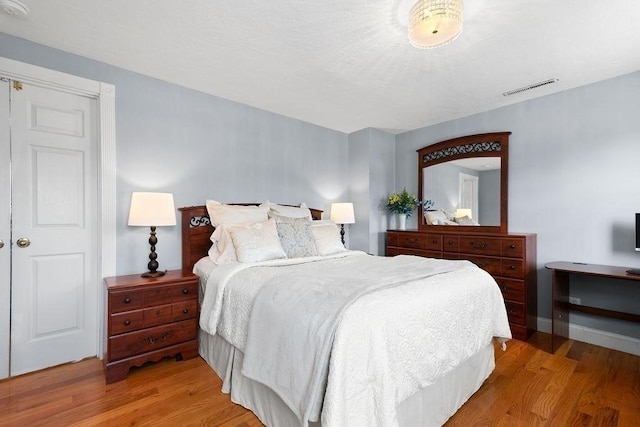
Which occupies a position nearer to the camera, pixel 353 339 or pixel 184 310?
pixel 353 339

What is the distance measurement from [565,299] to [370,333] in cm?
274

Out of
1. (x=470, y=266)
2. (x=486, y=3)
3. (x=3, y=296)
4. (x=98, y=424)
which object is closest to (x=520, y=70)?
(x=486, y=3)

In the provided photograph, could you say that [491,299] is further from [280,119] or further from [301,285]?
[280,119]

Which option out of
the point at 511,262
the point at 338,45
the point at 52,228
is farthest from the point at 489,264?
the point at 52,228

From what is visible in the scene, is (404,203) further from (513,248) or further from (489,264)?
(513,248)

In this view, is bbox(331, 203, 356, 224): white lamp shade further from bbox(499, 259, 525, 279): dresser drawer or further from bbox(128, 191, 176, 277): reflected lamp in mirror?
bbox(128, 191, 176, 277): reflected lamp in mirror

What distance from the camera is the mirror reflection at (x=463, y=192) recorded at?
11.7 ft

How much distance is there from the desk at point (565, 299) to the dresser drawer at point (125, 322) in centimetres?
345

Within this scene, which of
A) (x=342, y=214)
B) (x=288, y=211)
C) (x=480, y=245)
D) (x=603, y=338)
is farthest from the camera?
(x=342, y=214)

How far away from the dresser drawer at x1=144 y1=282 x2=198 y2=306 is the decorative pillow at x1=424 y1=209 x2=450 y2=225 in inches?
119

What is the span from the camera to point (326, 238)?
125 inches

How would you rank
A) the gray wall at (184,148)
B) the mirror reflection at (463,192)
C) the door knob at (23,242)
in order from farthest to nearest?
1. the mirror reflection at (463,192)
2. the gray wall at (184,148)
3. the door knob at (23,242)

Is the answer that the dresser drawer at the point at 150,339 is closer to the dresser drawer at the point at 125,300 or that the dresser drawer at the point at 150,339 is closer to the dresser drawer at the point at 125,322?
the dresser drawer at the point at 125,322

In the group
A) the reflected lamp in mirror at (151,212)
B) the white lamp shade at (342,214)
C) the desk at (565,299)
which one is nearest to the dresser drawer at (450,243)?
the desk at (565,299)
